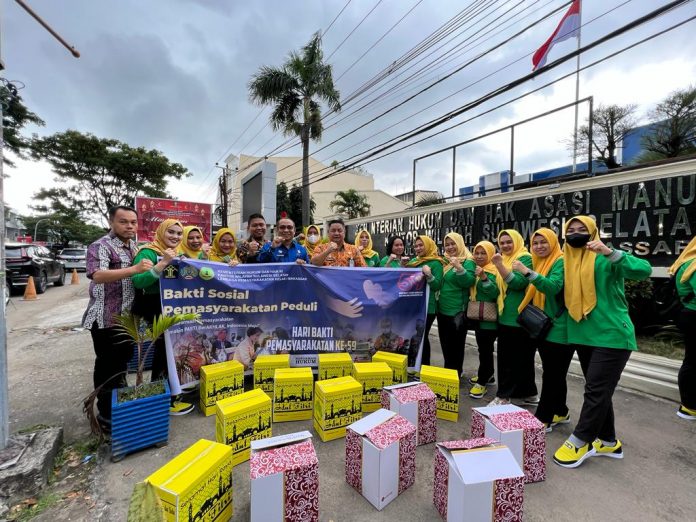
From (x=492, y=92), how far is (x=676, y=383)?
477 cm

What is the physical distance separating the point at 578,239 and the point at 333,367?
2.24 meters

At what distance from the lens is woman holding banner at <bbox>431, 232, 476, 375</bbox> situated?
331cm

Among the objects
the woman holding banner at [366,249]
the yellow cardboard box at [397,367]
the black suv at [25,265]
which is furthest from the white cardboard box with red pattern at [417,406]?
the black suv at [25,265]

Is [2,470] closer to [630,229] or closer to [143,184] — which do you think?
[630,229]

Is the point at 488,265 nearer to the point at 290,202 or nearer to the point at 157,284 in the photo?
the point at 157,284

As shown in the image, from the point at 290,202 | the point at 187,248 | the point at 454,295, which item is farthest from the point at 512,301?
the point at 290,202

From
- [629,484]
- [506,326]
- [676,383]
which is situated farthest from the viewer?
[676,383]

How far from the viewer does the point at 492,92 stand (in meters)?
5.57

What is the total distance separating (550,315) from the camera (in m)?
2.58

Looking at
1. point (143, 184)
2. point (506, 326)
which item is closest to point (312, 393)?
point (506, 326)

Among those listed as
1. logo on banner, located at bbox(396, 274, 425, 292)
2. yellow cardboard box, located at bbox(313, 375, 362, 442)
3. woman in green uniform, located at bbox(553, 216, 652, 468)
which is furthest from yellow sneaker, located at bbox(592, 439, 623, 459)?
logo on banner, located at bbox(396, 274, 425, 292)

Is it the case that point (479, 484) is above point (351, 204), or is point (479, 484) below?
below

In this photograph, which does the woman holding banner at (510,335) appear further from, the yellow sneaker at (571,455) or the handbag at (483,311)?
the yellow sneaker at (571,455)

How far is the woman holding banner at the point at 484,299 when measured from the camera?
3.20m
